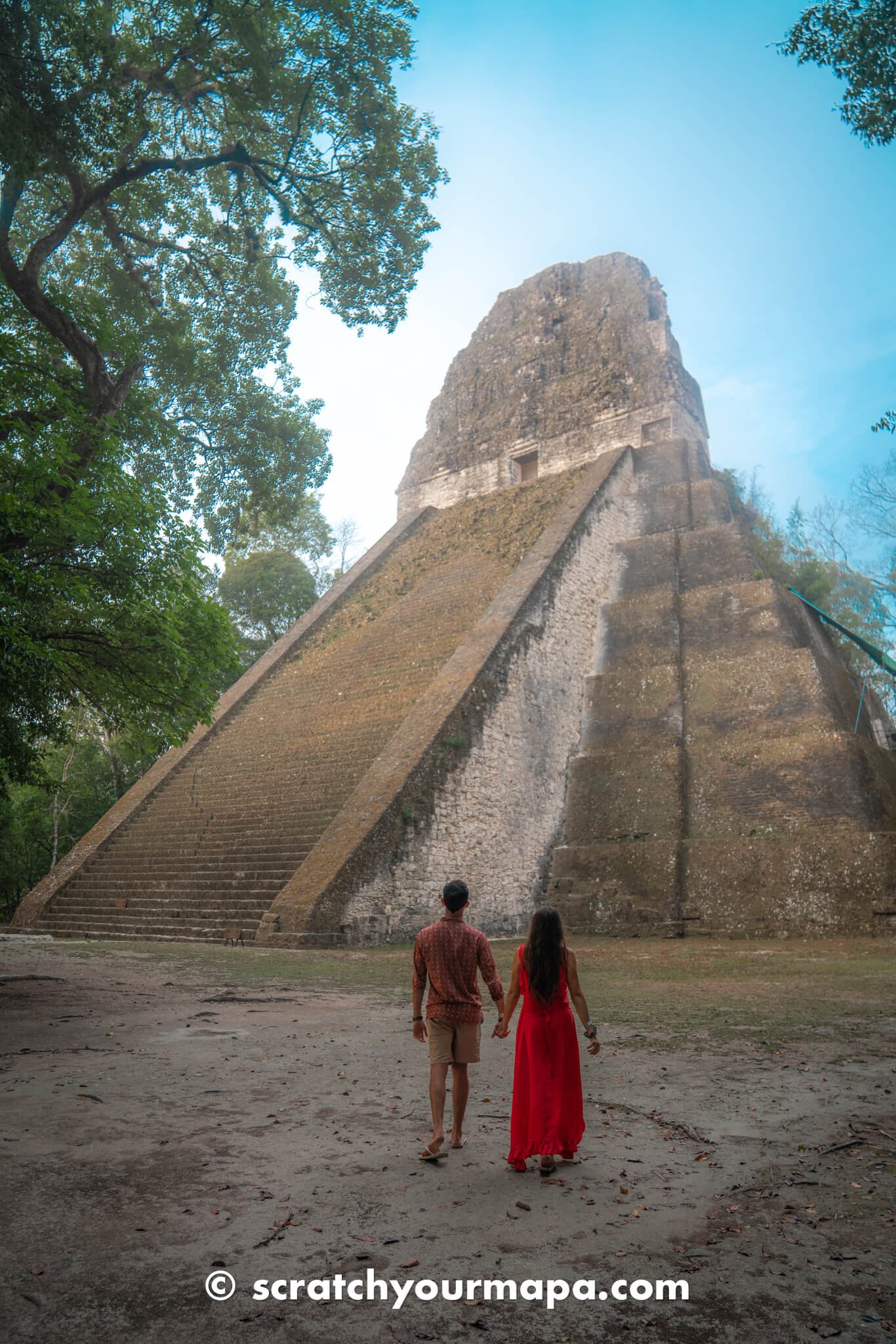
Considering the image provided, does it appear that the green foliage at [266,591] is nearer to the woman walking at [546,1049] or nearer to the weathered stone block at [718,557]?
the weathered stone block at [718,557]

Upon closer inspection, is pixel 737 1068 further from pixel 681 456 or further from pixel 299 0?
pixel 681 456

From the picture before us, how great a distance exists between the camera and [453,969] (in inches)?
129

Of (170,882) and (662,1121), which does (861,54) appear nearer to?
(662,1121)

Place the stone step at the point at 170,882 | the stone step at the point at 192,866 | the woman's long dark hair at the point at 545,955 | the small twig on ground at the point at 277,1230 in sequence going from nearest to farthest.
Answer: the small twig on ground at the point at 277,1230
the woman's long dark hair at the point at 545,955
the stone step at the point at 170,882
the stone step at the point at 192,866

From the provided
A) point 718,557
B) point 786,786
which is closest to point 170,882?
point 786,786

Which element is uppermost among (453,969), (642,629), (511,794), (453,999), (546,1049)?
(642,629)

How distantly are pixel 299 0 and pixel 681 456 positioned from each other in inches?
472

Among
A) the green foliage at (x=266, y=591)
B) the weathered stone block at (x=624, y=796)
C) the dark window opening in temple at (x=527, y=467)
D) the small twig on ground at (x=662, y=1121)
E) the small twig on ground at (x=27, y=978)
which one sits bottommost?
the small twig on ground at (x=27, y=978)

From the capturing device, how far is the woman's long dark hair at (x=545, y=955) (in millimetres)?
3148

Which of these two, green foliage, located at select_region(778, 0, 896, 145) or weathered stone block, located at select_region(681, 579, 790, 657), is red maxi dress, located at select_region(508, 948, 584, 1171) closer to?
green foliage, located at select_region(778, 0, 896, 145)

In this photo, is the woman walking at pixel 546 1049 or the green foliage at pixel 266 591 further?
the green foliage at pixel 266 591

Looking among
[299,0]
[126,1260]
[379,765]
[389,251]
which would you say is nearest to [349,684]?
[379,765]

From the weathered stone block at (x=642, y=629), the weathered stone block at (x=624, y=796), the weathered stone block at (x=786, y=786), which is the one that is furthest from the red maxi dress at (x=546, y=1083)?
the weathered stone block at (x=642, y=629)

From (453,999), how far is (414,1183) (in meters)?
0.67
